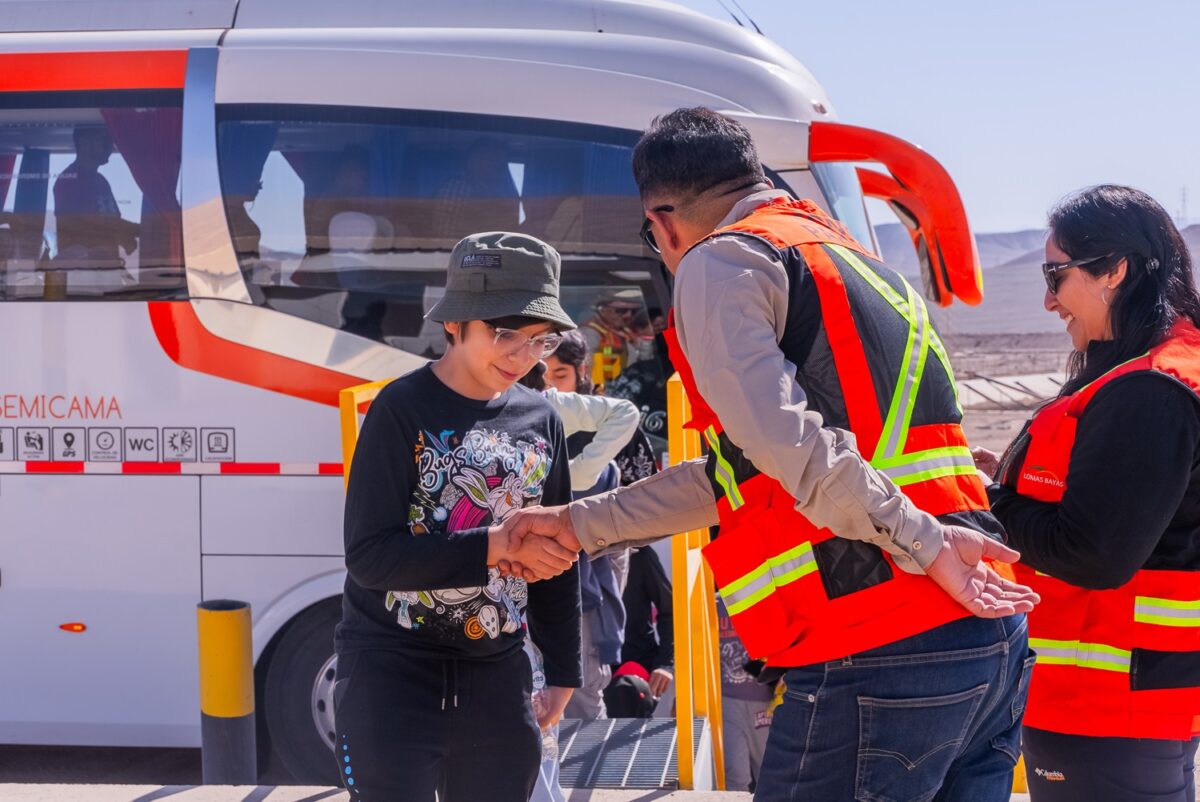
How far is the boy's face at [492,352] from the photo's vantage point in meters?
2.70

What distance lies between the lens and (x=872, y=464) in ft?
6.84

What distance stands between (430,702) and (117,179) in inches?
142

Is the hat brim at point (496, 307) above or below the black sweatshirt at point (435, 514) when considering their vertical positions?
above

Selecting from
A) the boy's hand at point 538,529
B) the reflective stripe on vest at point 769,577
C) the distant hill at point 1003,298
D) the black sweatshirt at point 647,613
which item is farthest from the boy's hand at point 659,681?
the distant hill at point 1003,298

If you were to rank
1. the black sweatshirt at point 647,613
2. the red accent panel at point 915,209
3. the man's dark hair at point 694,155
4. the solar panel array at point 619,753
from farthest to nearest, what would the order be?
the black sweatshirt at point 647,613 < the red accent panel at point 915,209 < the solar panel array at point 619,753 < the man's dark hair at point 694,155

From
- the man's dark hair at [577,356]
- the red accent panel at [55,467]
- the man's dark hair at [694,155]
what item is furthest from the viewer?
the red accent panel at [55,467]

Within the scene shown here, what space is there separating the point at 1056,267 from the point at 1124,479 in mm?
568

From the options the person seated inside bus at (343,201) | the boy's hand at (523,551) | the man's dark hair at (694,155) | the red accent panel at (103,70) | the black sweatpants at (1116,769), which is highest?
the red accent panel at (103,70)

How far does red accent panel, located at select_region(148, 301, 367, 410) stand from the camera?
17.1 feet

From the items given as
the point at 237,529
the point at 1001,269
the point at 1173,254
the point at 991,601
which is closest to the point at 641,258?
the point at 237,529

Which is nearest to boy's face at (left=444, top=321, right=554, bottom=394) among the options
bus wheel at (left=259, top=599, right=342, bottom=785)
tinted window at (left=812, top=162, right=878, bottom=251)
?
bus wheel at (left=259, top=599, right=342, bottom=785)

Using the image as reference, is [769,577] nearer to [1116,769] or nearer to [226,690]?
[1116,769]

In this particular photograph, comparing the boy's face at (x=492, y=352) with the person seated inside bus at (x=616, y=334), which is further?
the person seated inside bus at (x=616, y=334)

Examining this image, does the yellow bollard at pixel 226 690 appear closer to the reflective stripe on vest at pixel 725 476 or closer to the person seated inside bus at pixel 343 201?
the person seated inside bus at pixel 343 201
